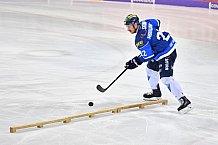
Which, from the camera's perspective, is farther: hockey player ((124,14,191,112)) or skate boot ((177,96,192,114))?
skate boot ((177,96,192,114))

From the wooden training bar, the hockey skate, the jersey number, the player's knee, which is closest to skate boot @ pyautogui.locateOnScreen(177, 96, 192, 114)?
the player's knee

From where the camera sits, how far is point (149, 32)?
5.37m

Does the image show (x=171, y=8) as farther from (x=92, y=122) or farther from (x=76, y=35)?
(x=92, y=122)

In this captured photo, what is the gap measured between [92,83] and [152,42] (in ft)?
5.28

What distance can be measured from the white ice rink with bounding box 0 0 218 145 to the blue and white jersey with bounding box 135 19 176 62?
597 millimetres

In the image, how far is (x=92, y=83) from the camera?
6840 mm

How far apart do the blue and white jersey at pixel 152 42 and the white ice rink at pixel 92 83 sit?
60 centimetres

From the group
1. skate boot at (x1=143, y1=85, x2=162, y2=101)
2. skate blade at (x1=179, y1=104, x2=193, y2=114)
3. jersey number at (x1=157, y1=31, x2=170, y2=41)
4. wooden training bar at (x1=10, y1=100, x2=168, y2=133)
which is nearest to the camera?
wooden training bar at (x1=10, y1=100, x2=168, y2=133)

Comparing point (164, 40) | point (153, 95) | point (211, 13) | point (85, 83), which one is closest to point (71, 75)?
point (85, 83)

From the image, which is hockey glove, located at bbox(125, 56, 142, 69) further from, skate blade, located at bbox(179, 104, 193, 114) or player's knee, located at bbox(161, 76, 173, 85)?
skate blade, located at bbox(179, 104, 193, 114)

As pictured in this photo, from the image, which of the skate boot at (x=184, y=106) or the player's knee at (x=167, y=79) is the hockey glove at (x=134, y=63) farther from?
the skate boot at (x=184, y=106)

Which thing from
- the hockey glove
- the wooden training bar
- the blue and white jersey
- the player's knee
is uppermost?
the blue and white jersey

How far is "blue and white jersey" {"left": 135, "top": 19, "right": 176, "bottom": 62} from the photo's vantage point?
533cm

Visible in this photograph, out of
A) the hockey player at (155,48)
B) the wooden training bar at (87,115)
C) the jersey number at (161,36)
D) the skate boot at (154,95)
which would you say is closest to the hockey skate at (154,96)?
the skate boot at (154,95)
